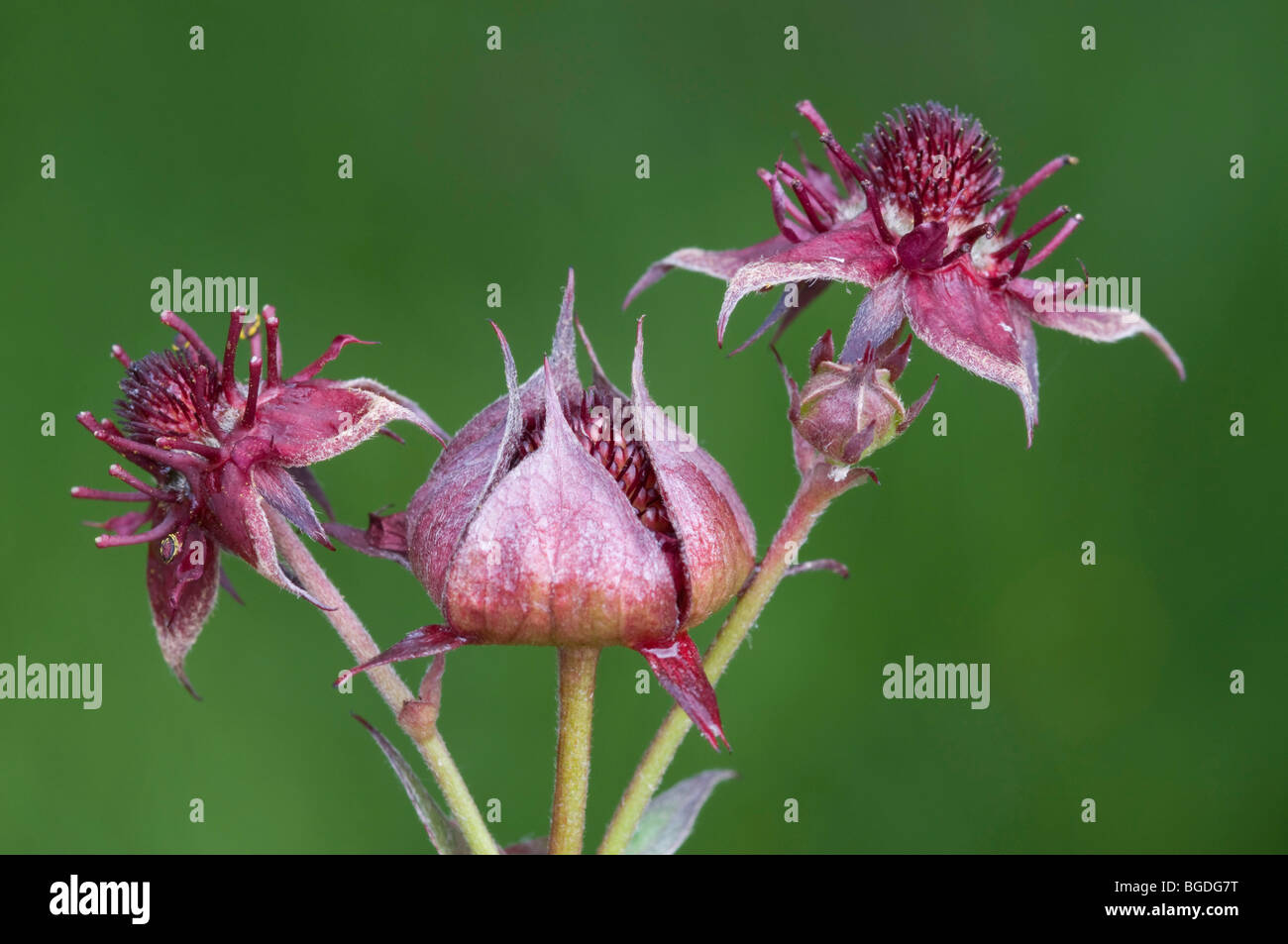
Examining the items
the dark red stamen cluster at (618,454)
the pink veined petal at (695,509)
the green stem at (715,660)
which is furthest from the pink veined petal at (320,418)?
the green stem at (715,660)

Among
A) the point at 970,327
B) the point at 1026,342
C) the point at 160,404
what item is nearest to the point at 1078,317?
the point at 1026,342

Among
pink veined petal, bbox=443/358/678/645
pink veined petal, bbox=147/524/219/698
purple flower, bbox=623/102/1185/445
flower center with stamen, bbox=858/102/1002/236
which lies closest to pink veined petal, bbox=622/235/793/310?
purple flower, bbox=623/102/1185/445

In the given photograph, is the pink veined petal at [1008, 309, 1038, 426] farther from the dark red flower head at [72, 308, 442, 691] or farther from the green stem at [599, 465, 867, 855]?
the dark red flower head at [72, 308, 442, 691]

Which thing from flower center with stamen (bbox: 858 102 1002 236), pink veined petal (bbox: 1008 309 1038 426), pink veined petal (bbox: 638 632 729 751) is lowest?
pink veined petal (bbox: 638 632 729 751)

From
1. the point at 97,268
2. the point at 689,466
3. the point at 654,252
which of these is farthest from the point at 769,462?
the point at 689,466

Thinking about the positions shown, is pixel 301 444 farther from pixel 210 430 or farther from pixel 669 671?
pixel 669 671

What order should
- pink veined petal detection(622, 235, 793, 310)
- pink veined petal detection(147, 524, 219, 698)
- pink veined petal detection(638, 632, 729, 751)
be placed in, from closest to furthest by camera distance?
pink veined petal detection(638, 632, 729, 751), pink veined petal detection(147, 524, 219, 698), pink veined petal detection(622, 235, 793, 310)
